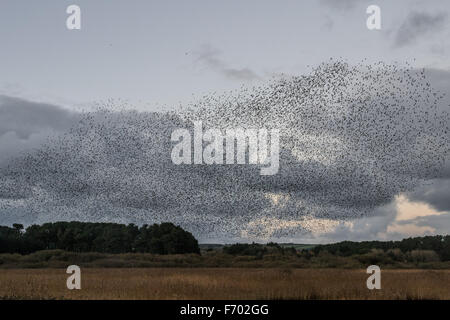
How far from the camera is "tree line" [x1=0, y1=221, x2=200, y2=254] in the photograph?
91938mm

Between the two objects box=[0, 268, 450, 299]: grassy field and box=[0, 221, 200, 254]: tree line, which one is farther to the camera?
box=[0, 221, 200, 254]: tree line

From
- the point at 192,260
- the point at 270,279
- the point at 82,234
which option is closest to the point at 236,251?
the point at 192,260

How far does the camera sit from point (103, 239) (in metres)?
101

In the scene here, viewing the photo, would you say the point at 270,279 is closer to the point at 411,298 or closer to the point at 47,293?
the point at 411,298

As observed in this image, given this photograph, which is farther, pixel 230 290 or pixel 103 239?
pixel 103 239

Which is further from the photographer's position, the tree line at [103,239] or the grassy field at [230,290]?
the tree line at [103,239]

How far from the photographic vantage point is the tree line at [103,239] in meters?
91.9

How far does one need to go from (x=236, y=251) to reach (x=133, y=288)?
5444cm

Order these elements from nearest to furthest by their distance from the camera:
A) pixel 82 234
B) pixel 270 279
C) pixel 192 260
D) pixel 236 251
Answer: pixel 270 279 → pixel 192 260 → pixel 236 251 → pixel 82 234
